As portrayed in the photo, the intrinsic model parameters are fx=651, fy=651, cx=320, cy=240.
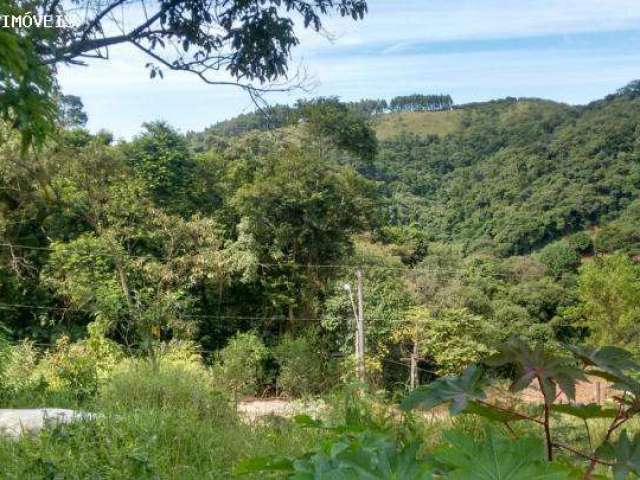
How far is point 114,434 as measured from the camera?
7.82ft

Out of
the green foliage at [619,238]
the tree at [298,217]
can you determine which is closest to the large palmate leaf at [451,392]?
the tree at [298,217]

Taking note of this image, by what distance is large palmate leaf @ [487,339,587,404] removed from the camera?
65cm

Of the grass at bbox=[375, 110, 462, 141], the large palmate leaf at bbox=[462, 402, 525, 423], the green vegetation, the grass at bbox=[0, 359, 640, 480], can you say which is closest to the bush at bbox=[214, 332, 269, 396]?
the green vegetation

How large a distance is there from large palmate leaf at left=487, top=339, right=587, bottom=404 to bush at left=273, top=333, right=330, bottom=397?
30.0 feet

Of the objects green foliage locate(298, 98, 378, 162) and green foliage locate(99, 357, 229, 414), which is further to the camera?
green foliage locate(298, 98, 378, 162)

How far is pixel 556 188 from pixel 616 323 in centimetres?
1236

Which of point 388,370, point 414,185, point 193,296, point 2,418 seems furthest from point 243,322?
point 414,185

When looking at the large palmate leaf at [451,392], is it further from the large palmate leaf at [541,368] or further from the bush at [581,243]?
the bush at [581,243]

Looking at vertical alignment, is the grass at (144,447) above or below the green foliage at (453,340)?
above

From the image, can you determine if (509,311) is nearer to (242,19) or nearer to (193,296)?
(193,296)

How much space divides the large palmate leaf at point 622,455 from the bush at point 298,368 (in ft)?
30.1

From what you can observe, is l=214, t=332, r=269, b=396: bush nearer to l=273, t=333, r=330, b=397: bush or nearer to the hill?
l=273, t=333, r=330, b=397: bush

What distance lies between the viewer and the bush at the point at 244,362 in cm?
912

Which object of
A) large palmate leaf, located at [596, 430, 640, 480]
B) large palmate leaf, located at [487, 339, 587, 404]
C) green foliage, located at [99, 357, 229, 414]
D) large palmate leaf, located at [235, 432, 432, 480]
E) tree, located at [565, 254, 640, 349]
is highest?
large palmate leaf, located at [487, 339, 587, 404]
